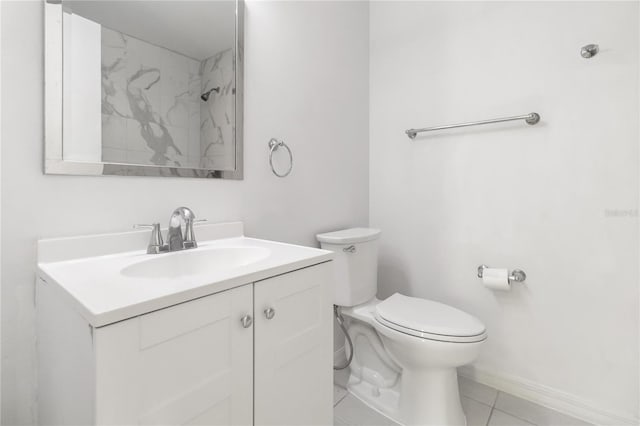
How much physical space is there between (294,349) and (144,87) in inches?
37.8

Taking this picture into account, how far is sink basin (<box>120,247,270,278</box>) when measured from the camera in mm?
891

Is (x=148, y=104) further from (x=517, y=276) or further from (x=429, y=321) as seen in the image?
(x=517, y=276)

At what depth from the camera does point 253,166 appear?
1333 mm

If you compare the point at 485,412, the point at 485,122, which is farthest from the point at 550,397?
the point at 485,122

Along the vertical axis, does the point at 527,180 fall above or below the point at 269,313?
above

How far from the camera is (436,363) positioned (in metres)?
1.21

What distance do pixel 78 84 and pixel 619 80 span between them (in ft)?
6.39

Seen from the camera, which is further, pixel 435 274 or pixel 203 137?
pixel 435 274

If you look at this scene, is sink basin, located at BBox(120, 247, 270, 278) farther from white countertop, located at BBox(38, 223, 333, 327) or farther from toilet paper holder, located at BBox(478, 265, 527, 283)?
toilet paper holder, located at BBox(478, 265, 527, 283)

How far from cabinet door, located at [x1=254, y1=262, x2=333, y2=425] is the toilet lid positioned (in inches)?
17.2

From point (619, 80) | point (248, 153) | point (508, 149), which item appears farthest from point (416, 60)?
point (248, 153)

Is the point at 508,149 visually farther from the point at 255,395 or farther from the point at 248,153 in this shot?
the point at 255,395

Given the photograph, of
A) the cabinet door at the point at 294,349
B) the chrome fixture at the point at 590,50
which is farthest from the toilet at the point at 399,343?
the chrome fixture at the point at 590,50

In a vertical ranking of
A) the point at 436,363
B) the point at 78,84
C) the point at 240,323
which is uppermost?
the point at 78,84
